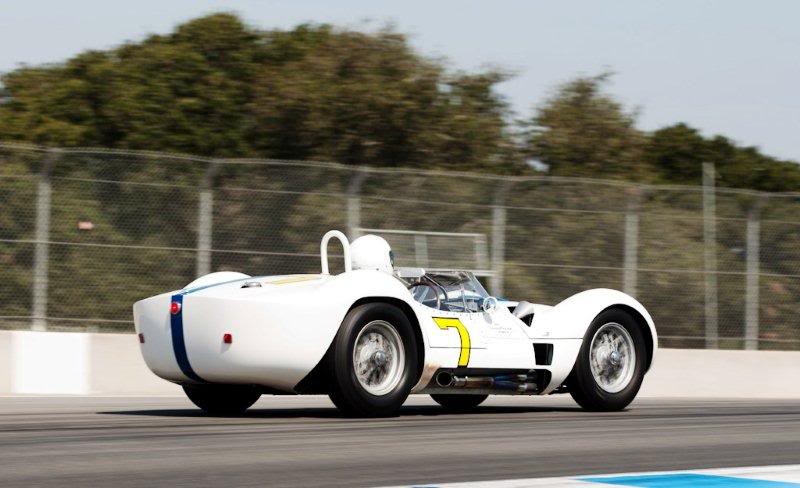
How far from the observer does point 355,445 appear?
7.44m

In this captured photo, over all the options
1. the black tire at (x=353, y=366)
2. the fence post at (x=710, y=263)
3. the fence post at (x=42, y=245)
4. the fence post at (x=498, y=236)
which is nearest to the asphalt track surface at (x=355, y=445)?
the black tire at (x=353, y=366)

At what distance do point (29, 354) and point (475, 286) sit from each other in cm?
467

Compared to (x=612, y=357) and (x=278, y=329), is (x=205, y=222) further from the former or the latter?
(x=278, y=329)

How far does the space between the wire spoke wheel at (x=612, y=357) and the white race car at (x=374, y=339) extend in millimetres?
11

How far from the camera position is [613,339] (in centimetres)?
1088

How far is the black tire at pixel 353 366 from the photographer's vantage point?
8922 mm

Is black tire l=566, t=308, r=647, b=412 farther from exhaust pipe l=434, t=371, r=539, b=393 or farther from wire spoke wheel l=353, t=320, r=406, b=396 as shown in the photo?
wire spoke wheel l=353, t=320, r=406, b=396

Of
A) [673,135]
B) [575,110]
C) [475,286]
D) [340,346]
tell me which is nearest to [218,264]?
[475,286]

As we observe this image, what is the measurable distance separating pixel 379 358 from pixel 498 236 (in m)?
6.07

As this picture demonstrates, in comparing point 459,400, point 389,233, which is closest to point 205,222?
point 389,233

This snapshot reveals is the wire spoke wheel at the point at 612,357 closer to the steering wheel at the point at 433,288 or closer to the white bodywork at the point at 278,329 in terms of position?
the white bodywork at the point at 278,329

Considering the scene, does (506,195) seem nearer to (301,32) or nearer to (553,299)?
(553,299)

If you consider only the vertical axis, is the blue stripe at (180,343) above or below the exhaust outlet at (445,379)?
above

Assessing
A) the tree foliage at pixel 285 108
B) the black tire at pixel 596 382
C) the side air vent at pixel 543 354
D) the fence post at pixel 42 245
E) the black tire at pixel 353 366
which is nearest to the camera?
the black tire at pixel 353 366
